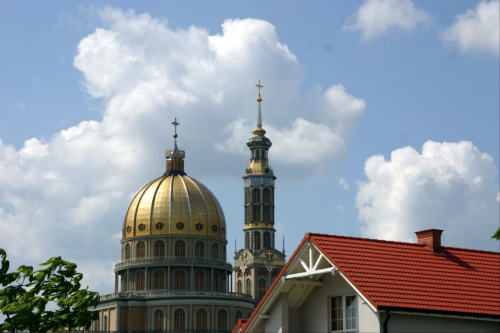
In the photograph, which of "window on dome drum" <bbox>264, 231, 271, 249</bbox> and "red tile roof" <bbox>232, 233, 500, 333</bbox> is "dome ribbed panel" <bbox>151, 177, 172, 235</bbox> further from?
"red tile roof" <bbox>232, 233, 500, 333</bbox>

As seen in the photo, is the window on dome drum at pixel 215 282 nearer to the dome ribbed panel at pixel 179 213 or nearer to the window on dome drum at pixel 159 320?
the dome ribbed panel at pixel 179 213

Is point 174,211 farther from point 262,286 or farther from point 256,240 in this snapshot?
point 256,240

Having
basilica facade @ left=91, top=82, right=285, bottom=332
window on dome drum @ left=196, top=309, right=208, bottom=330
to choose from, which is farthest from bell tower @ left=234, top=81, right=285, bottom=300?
window on dome drum @ left=196, top=309, right=208, bottom=330

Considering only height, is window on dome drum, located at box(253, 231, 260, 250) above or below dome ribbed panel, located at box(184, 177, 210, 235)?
above

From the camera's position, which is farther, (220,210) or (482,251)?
(220,210)

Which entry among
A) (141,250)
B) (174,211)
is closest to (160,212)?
(174,211)

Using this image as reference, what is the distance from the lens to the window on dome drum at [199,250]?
13325cm

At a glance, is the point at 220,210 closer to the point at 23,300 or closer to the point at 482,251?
the point at 23,300

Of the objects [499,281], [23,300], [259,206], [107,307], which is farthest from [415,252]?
[259,206]

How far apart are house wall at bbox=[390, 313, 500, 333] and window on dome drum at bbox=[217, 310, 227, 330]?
335 ft

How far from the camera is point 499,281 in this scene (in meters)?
27.6

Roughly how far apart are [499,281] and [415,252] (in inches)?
86.2

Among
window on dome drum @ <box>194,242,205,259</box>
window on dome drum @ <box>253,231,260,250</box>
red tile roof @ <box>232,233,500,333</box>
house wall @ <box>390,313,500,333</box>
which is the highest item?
window on dome drum @ <box>253,231,260,250</box>

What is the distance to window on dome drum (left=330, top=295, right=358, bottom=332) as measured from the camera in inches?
1021
